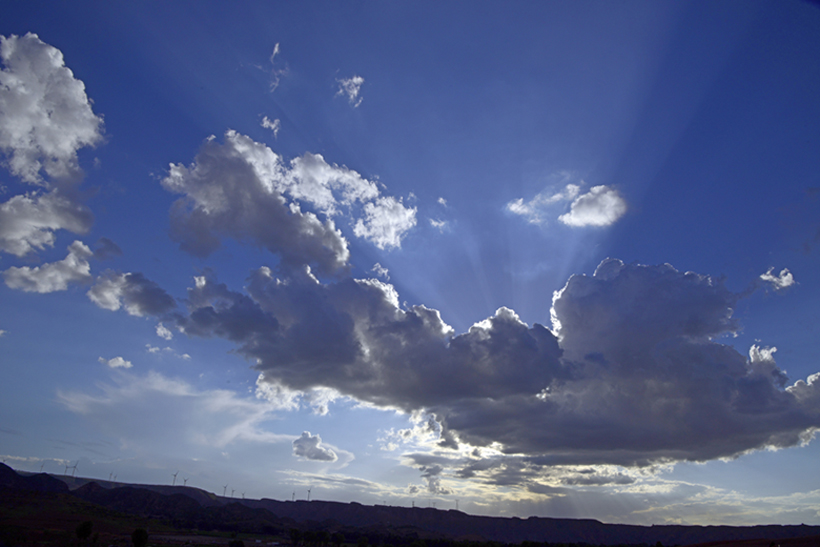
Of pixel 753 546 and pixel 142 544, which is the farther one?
pixel 142 544

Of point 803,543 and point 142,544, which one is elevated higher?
point 803,543

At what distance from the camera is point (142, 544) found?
156 meters

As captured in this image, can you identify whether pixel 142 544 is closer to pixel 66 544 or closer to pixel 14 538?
pixel 66 544

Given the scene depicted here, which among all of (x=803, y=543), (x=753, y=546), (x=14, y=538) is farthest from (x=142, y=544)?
(x=803, y=543)

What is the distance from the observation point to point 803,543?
120188mm

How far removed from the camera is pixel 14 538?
14988cm

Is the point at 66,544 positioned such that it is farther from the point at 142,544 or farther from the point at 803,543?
the point at 803,543

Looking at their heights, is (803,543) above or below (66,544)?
above

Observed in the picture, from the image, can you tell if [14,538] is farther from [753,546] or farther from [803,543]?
[803,543]

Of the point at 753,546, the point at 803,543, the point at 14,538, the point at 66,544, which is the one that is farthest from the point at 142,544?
the point at 803,543

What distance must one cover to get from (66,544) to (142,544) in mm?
26762

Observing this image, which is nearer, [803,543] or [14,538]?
[803,543]

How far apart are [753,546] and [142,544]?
18164 centimetres

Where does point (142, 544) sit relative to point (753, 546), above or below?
below
